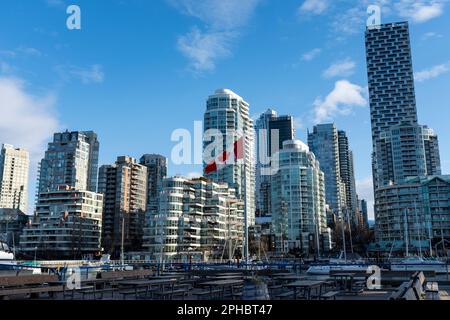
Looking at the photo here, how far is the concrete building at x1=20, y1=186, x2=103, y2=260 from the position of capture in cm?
10706

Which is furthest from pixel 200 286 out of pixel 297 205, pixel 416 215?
pixel 297 205

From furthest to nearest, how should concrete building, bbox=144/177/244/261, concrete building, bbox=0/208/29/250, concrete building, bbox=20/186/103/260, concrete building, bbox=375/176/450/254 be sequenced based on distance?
concrete building, bbox=0/208/29/250 → concrete building, bbox=375/176/450/254 → concrete building, bbox=20/186/103/260 → concrete building, bbox=144/177/244/261

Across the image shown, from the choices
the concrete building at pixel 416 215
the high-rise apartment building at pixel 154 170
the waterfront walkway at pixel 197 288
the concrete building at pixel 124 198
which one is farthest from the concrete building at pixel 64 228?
the waterfront walkway at pixel 197 288

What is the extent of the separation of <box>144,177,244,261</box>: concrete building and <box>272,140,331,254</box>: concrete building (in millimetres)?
19921

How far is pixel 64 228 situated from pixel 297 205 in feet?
229

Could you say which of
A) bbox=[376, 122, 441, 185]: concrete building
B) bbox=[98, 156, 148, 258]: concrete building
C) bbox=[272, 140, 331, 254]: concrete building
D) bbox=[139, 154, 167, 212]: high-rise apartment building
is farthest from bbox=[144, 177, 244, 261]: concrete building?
bbox=[376, 122, 441, 185]: concrete building

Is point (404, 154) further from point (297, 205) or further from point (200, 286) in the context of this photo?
point (200, 286)

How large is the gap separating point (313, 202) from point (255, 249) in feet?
97.0

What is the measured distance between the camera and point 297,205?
5522 inches

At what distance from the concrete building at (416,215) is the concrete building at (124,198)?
70334mm

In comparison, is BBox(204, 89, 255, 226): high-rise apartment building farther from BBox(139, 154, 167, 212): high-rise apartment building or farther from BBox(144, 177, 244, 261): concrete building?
BBox(144, 177, 244, 261): concrete building

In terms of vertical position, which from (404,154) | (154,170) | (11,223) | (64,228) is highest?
(404,154)

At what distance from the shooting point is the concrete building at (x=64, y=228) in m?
107

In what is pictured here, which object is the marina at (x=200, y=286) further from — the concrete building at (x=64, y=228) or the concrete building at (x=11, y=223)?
the concrete building at (x=11, y=223)
